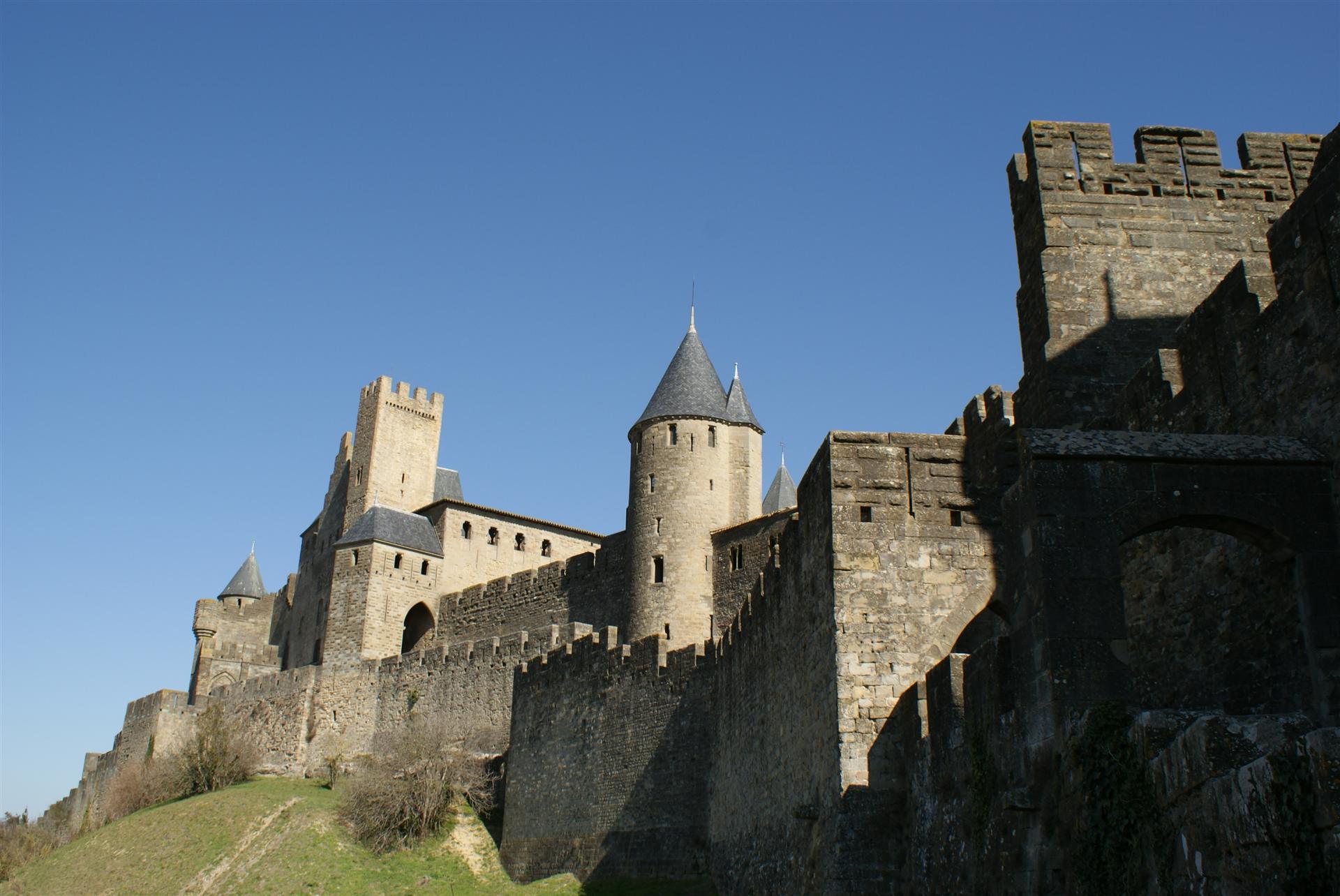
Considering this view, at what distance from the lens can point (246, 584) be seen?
6222 centimetres

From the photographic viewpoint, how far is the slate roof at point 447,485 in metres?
54.3

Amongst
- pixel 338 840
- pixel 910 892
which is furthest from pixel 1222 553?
pixel 338 840

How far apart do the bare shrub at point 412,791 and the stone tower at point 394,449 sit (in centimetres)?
2238

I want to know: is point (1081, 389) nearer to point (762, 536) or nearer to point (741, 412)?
point (762, 536)

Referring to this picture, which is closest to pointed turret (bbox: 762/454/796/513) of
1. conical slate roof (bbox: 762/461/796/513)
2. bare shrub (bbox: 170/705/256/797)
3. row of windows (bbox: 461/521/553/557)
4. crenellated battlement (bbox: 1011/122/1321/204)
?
conical slate roof (bbox: 762/461/796/513)

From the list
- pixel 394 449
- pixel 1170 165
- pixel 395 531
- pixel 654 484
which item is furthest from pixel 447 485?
pixel 1170 165

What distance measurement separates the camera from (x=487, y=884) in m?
24.0

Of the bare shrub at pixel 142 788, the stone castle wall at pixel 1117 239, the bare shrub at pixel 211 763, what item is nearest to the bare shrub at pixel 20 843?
the bare shrub at pixel 142 788

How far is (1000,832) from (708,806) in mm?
12430

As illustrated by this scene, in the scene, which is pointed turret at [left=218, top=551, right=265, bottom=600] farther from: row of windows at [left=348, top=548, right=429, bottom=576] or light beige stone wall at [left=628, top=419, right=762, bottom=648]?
light beige stone wall at [left=628, top=419, right=762, bottom=648]

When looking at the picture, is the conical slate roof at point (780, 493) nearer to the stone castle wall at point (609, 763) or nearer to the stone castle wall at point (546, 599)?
the stone castle wall at point (546, 599)

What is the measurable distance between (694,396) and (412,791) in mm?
15765

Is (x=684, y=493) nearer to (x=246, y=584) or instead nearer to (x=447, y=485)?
(x=447, y=485)

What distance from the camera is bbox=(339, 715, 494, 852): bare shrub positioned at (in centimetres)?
2566
